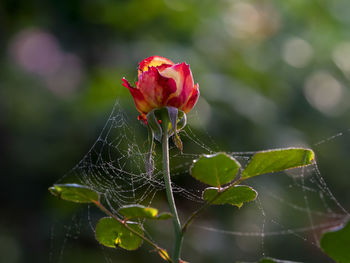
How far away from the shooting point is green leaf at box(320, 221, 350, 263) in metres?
0.37

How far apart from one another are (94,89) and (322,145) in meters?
1.14

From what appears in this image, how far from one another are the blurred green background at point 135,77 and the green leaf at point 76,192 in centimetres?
123

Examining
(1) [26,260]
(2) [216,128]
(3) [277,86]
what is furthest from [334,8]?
(1) [26,260]

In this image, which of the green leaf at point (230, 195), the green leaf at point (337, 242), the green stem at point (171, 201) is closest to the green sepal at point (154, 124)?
the green stem at point (171, 201)

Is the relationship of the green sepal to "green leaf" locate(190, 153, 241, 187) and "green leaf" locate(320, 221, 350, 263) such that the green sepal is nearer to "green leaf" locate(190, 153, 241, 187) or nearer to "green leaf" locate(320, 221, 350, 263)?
"green leaf" locate(190, 153, 241, 187)

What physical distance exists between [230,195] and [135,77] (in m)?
1.60

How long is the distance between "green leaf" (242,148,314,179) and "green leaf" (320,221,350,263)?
0.09 m

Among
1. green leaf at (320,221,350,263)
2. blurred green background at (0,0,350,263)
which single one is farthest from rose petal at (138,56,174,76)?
blurred green background at (0,0,350,263)

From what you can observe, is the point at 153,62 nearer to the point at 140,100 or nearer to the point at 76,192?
the point at 140,100

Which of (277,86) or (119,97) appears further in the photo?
(277,86)

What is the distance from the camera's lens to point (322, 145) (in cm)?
223

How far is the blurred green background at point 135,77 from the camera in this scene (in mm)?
1944

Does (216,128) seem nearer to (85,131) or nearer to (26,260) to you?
(85,131)

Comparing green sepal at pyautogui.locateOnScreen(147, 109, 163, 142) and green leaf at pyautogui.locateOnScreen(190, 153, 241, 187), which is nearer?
green leaf at pyautogui.locateOnScreen(190, 153, 241, 187)
